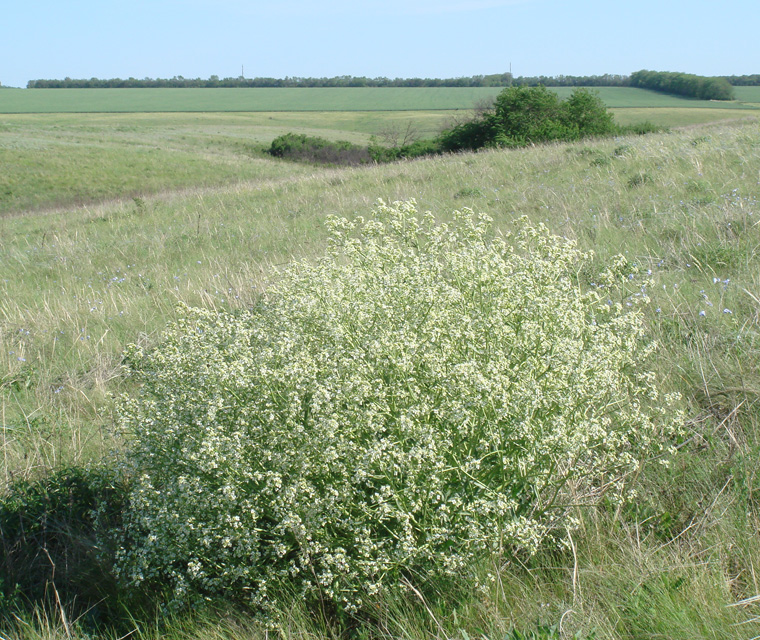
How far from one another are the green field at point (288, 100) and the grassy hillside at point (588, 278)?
81.9 m

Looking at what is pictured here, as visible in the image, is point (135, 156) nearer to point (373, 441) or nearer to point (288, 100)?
point (373, 441)

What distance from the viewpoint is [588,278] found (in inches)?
204

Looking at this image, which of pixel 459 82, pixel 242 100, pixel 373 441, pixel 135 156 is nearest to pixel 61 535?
pixel 373 441

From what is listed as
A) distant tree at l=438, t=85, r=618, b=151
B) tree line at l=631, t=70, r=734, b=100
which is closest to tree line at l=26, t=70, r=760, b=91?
tree line at l=631, t=70, r=734, b=100

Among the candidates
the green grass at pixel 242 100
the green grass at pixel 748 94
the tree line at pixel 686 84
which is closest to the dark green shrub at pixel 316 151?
the green grass at pixel 242 100

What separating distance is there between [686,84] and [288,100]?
243 feet

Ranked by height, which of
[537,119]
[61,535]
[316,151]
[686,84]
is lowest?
[61,535]

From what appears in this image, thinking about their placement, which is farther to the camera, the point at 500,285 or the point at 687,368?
the point at 687,368

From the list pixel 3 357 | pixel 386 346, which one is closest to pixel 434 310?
pixel 386 346

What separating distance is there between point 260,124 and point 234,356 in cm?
8960

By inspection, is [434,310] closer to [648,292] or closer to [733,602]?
[733,602]

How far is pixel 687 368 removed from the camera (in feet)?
11.1

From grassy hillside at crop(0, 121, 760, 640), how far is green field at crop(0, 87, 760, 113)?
81.9 meters

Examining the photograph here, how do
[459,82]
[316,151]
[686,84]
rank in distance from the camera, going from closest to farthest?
[316,151]
[686,84]
[459,82]
